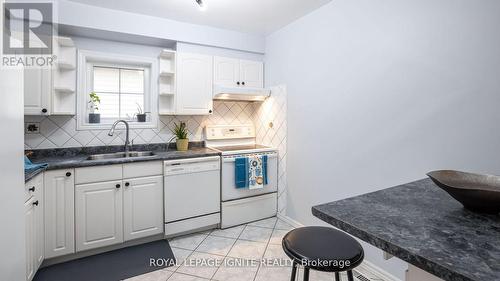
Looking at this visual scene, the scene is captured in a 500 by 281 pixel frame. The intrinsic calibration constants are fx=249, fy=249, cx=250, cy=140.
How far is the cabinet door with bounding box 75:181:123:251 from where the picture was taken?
2.15 meters

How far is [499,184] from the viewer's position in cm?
99

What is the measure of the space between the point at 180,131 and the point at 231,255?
1.55 meters

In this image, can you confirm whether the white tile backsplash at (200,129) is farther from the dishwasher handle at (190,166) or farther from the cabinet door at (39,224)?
the cabinet door at (39,224)

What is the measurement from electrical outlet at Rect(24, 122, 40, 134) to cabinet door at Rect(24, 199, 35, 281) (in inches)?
40.7

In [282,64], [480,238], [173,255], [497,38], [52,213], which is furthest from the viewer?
[282,64]

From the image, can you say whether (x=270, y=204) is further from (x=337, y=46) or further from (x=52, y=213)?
(x=52, y=213)

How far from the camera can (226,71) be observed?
310 cm

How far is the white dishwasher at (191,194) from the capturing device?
2.53 metres

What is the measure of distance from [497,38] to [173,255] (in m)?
2.78

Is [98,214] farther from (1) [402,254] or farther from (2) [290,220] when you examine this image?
(1) [402,254]

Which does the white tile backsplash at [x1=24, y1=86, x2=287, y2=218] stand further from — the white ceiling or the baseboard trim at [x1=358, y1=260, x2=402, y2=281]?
the baseboard trim at [x1=358, y1=260, x2=402, y2=281]

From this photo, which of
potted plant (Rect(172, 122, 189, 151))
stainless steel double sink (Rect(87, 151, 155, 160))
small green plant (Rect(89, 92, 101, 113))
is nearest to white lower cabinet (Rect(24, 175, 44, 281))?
stainless steel double sink (Rect(87, 151, 155, 160))

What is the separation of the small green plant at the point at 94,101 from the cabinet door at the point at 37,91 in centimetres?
50

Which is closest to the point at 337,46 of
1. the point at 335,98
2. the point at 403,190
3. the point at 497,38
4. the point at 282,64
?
the point at 335,98
